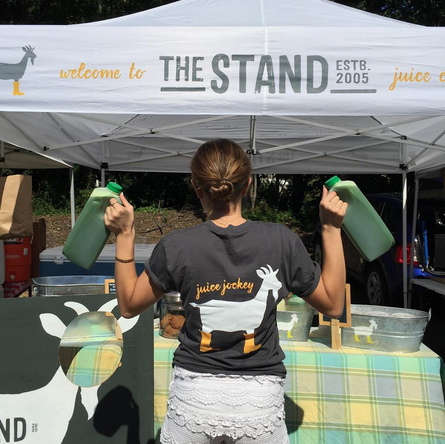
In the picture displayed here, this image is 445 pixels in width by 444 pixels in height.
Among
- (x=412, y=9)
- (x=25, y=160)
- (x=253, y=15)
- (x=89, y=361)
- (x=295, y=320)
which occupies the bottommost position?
(x=89, y=361)

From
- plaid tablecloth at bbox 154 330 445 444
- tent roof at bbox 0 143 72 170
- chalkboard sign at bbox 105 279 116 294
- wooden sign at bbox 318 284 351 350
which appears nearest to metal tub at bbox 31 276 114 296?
chalkboard sign at bbox 105 279 116 294

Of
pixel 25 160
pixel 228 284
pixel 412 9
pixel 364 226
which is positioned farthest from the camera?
pixel 412 9

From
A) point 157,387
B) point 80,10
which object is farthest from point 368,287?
point 80,10

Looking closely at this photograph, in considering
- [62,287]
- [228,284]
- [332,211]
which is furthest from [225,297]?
[62,287]

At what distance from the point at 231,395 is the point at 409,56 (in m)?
1.95

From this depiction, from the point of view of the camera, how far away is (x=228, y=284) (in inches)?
52.0

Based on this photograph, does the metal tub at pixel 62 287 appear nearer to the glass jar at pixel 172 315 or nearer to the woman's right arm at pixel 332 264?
the glass jar at pixel 172 315

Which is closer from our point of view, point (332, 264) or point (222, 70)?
point (332, 264)

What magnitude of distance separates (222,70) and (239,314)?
1.49 metres

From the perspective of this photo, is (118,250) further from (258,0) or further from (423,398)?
(258,0)

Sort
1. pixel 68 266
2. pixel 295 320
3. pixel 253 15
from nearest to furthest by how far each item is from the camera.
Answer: pixel 295 320 → pixel 253 15 → pixel 68 266

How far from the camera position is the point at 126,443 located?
2.38 m

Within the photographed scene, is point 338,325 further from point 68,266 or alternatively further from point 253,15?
point 68,266

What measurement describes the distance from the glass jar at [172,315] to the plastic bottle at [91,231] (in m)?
1.13
